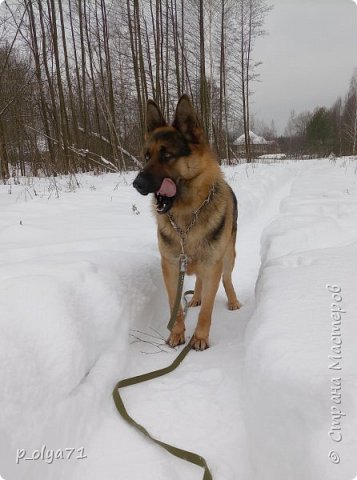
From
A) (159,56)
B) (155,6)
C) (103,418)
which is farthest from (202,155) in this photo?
(155,6)

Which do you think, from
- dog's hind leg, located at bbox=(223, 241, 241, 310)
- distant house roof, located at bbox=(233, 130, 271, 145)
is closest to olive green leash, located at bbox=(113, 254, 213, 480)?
dog's hind leg, located at bbox=(223, 241, 241, 310)

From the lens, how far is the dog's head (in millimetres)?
2305

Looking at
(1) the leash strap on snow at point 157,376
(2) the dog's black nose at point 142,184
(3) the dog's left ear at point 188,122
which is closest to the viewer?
(1) the leash strap on snow at point 157,376

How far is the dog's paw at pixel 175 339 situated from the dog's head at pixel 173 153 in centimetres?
102

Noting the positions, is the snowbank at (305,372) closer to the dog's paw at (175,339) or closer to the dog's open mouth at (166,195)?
the dog's paw at (175,339)

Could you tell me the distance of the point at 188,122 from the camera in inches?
96.6

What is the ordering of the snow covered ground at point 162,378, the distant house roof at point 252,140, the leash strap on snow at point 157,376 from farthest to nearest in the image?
the distant house roof at point 252,140, the leash strap on snow at point 157,376, the snow covered ground at point 162,378

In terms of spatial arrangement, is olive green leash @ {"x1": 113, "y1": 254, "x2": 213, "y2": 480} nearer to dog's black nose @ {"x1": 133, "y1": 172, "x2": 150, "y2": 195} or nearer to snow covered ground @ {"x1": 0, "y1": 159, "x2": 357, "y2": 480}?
snow covered ground @ {"x1": 0, "y1": 159, "x2": 357, "y2": 480}

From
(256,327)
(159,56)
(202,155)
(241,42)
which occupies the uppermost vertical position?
(241,42)

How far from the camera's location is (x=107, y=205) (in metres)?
5.63

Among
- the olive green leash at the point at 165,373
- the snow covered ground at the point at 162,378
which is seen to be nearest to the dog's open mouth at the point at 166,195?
the olive green leash at the point at 165,373

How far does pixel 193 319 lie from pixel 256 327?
1.10m

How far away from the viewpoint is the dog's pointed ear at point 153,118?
100 inches

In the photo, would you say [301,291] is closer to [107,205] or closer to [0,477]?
[0,477]
